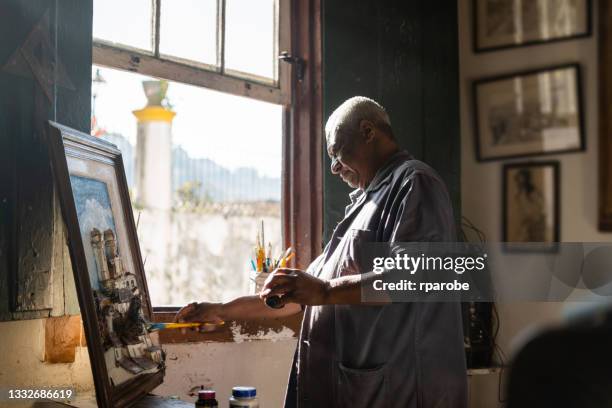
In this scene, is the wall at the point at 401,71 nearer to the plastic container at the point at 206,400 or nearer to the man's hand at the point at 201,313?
the man's hand at the point at 201,313

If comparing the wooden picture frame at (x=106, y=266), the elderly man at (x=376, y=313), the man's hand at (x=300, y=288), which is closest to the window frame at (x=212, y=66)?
the wooden picture frame at (x=106, y=266)

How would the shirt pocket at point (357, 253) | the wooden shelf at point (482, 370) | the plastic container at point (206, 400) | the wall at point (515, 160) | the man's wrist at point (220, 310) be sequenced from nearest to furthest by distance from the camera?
1. the plastic container at point (206, 400)
2. the shirt pocket at point (357, 253)
3. the man's wrist at point (220, 310)
4. the wooden shelf at point (482, 370)
5. the wall at point (515, 160)

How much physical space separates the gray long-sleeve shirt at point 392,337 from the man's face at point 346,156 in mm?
107

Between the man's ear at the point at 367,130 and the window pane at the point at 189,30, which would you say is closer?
the man's ear at the point at 367,130

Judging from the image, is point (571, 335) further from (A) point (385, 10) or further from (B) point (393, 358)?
(A) point (385, 10)

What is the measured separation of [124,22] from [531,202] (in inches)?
75.4

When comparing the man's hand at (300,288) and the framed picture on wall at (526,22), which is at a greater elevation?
the framed picture on wall at (526,22)

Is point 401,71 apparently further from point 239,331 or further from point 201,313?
point 201,313

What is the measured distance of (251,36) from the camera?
108 inches

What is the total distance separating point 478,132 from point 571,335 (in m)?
3.02

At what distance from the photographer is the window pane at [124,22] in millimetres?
2271

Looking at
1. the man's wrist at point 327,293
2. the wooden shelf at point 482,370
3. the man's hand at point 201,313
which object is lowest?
the wooden shelf at point 482,370

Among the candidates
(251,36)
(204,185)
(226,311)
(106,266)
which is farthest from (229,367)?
(251,36)

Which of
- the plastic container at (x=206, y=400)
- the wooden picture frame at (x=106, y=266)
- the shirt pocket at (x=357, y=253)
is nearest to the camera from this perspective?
the wooden picture frame at (x=106, y=266)
